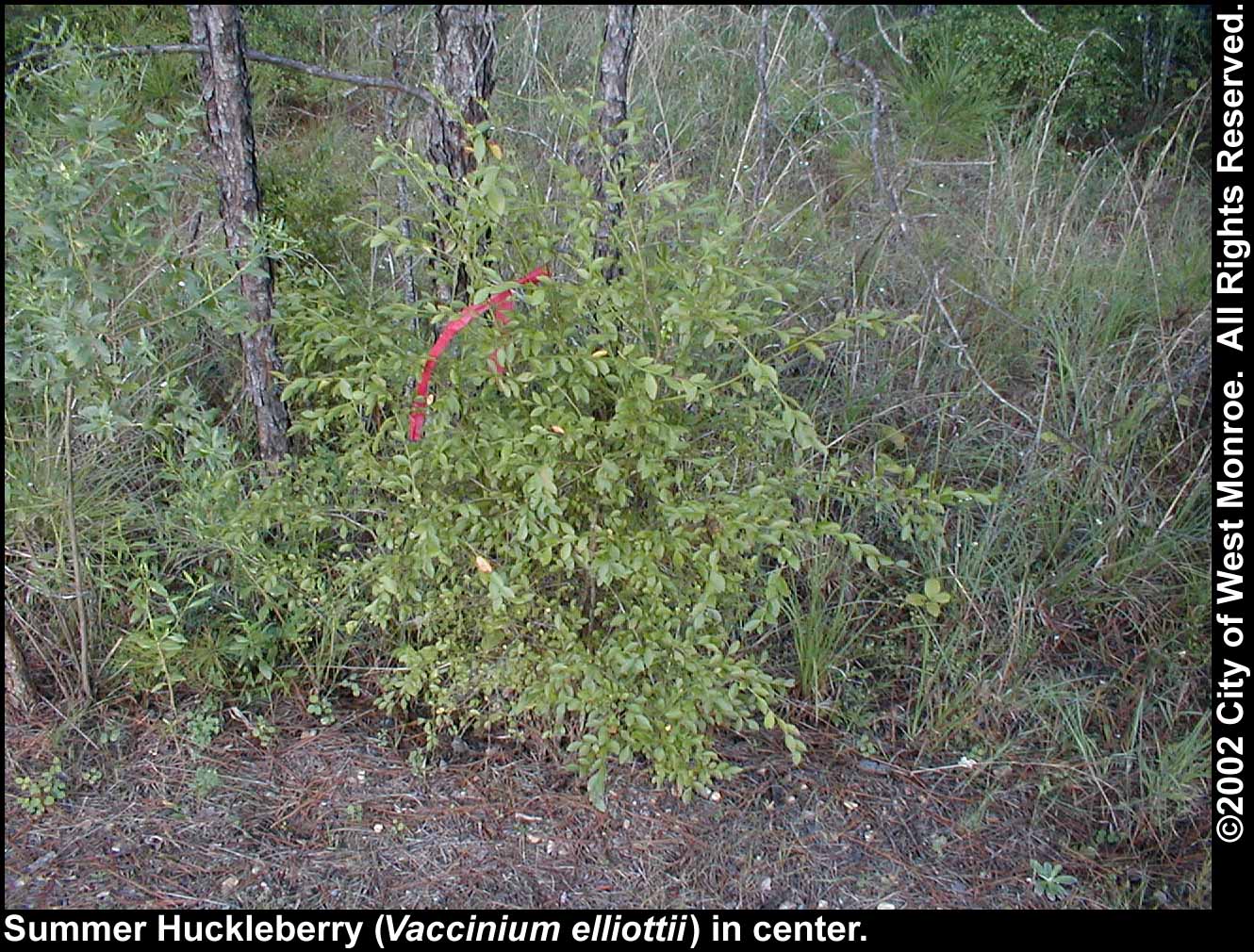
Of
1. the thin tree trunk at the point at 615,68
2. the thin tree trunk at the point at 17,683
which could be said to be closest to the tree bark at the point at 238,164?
the thin tree trunk at the point at 17,683

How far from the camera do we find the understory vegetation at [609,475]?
2459 millimetres

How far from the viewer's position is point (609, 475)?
2354mm

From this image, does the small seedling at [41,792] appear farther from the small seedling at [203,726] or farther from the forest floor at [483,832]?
the small seedling at [203,726]

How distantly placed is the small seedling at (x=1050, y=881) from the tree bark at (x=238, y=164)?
7.37 ft

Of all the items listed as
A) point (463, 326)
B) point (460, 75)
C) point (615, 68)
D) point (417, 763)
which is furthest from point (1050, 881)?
point (460, 75)

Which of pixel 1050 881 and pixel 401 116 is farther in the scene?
pixel 401 116

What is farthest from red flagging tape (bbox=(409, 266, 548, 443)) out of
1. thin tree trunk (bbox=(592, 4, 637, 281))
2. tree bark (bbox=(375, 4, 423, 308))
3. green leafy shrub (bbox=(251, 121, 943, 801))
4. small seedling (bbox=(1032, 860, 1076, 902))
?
small seedling (bbox=(1032, 860, 1076, 902))

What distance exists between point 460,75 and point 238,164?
65cm

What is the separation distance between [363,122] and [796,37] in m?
2.38

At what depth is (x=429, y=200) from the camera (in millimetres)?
2484

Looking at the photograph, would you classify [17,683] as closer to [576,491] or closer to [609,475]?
[576,491]

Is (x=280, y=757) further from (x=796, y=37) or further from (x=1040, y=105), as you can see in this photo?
(x=1040, y=105)

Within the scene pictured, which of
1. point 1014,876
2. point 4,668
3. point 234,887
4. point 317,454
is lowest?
point 1014,876
